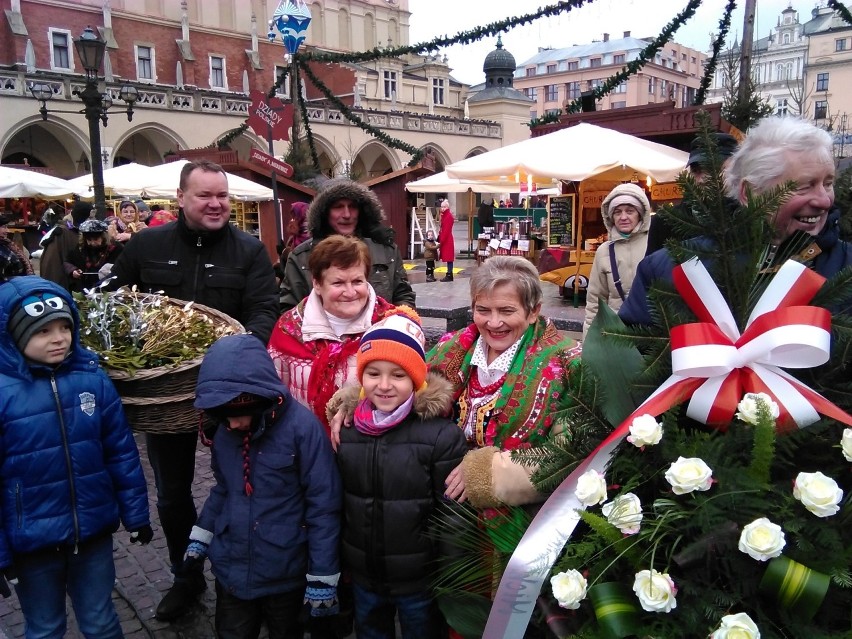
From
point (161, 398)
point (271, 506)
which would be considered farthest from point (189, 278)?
point (271, 506)

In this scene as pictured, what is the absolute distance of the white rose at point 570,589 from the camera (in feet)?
4.23

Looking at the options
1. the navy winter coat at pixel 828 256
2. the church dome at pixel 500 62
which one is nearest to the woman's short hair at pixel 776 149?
the navy winter coat at pixel 828 256

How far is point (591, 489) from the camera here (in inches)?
52.7

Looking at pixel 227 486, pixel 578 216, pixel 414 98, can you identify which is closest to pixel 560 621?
pixel 227 486

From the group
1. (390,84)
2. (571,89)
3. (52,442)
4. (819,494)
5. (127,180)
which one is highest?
(571,89)

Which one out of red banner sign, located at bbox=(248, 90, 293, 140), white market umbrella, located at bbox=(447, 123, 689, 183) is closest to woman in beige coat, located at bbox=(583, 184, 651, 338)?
white market umbrella, located at bbox=(447, 123, 689, 183)

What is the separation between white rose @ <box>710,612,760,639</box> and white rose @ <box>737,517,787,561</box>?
4.1 inches

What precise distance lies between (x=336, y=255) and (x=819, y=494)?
204cm

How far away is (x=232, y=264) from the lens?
3.22m

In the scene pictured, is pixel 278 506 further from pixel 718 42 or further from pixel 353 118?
pixel 353 118

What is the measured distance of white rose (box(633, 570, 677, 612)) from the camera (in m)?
1.19

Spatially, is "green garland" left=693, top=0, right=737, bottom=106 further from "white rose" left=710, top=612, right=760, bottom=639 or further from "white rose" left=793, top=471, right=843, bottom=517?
"white rose" left=710, top=612, right=760, bottom=639

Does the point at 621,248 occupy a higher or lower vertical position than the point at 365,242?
lower

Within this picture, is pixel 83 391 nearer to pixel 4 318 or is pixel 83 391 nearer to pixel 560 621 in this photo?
pixel 4 318
